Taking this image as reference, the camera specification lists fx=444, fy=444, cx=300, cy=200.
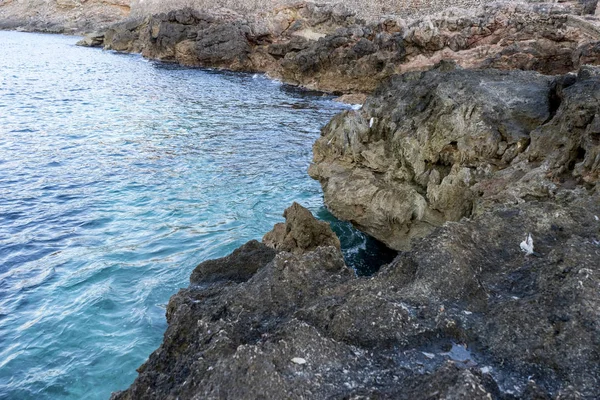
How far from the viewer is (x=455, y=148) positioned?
9039mm

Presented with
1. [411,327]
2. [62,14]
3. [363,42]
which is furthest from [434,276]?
[62,14]

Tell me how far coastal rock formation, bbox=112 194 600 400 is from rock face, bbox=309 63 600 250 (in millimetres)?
2761

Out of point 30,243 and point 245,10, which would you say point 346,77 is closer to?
point 30,243

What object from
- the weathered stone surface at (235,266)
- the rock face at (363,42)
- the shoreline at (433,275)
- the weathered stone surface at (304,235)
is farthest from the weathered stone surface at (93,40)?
the weathered stone surface at (235,266)

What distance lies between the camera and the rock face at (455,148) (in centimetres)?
701

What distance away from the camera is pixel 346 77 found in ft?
105

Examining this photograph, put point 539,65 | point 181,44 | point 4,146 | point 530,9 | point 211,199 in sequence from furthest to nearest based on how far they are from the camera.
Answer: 1. point 181,44
2. point 530,9
3. point 539,65
4. point 4,146
5. point 211,199

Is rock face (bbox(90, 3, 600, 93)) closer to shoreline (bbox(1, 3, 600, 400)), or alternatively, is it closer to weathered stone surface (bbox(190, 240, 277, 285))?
shoreline (bbox(1, 3, 600, 400))

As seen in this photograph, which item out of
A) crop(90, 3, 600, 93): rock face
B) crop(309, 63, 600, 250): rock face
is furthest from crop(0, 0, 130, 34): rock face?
crop(309, 63, 600, 250): rock face

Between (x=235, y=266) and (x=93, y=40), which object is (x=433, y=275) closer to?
(x=235, y=266)

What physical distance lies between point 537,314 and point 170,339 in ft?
9.63

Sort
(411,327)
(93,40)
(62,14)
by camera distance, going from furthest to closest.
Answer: (62,14), (93,40), (411,327)

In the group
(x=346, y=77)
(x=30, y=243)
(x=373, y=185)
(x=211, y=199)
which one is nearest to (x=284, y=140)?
(x=211, y=199)

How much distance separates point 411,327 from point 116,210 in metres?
10.3
